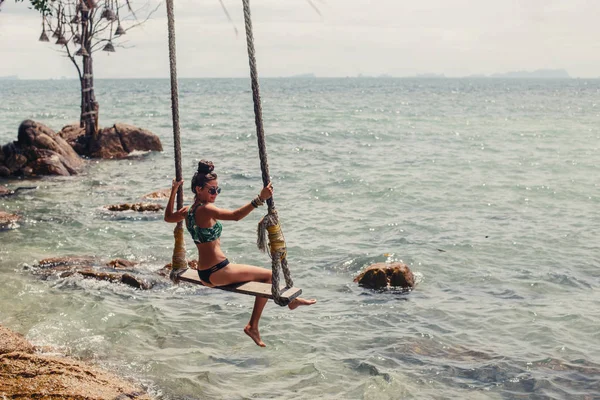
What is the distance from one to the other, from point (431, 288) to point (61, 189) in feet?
47.3

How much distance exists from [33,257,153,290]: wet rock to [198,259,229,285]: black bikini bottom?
17.4 ft

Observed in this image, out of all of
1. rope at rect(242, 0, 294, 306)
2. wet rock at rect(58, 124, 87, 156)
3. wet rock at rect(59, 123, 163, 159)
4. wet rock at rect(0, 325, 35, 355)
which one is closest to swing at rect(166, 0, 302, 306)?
rope at rect(242, 0, 294, 306)

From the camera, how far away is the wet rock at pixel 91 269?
13.1m

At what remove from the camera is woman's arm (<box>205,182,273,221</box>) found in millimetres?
6914

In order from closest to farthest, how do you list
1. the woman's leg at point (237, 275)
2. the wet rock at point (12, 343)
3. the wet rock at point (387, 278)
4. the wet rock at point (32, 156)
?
1. the woman's leg at point (237, 275)
2. the wet rock at point (12, 343)
3. the wet rock at point (387, 278)
4. the wet rock at point (32, 156)

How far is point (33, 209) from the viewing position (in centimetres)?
1991

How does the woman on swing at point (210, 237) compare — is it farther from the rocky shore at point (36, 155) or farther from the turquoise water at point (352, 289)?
the rocky shore at point (36, 155)

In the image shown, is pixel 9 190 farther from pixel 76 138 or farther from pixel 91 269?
pixel 91 269

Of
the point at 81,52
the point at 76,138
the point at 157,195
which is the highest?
the point at 81,52

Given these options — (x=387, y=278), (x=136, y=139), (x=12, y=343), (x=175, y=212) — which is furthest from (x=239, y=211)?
(x=136, y=139)

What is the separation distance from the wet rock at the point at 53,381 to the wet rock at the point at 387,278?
6.57 m

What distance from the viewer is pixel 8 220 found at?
18.1m

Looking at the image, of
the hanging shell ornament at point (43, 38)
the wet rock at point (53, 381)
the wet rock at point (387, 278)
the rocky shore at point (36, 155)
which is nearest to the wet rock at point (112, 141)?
the rocky shore at point (36, 155)

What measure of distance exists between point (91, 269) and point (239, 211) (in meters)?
7.21
